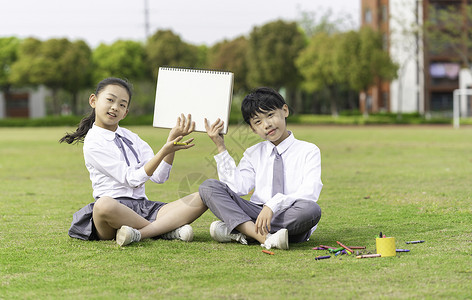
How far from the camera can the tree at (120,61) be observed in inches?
2154

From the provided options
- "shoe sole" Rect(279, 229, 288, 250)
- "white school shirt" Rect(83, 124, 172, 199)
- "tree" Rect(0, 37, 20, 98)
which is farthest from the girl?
"tree" Rect(0, 37, 20, 98)

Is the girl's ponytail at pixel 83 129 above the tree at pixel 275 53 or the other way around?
the other way around

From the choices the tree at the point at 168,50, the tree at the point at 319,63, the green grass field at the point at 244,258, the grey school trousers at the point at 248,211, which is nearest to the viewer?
the green grass field at the point at 244,258

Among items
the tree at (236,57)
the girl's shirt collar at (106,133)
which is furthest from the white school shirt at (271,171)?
the tree at (236,57)

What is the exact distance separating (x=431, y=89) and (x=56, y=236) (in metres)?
49.8

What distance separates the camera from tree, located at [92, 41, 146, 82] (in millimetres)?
54719

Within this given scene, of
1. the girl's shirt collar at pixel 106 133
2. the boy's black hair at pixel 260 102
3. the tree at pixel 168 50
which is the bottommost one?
the girl's shirt collar at pixel 106 133

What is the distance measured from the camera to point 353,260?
158 inches

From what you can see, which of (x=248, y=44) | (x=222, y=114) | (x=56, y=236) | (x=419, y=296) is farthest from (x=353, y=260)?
(x=248, y=44)

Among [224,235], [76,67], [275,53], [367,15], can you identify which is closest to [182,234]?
[224,235]

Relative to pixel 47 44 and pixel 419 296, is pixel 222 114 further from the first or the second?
pixel 47 44

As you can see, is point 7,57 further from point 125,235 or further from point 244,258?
point 244,258

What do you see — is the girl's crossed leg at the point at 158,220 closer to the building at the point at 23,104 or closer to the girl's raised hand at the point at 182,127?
the girl's raised hand at the point at 182,127

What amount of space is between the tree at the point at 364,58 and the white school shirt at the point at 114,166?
3978cm
